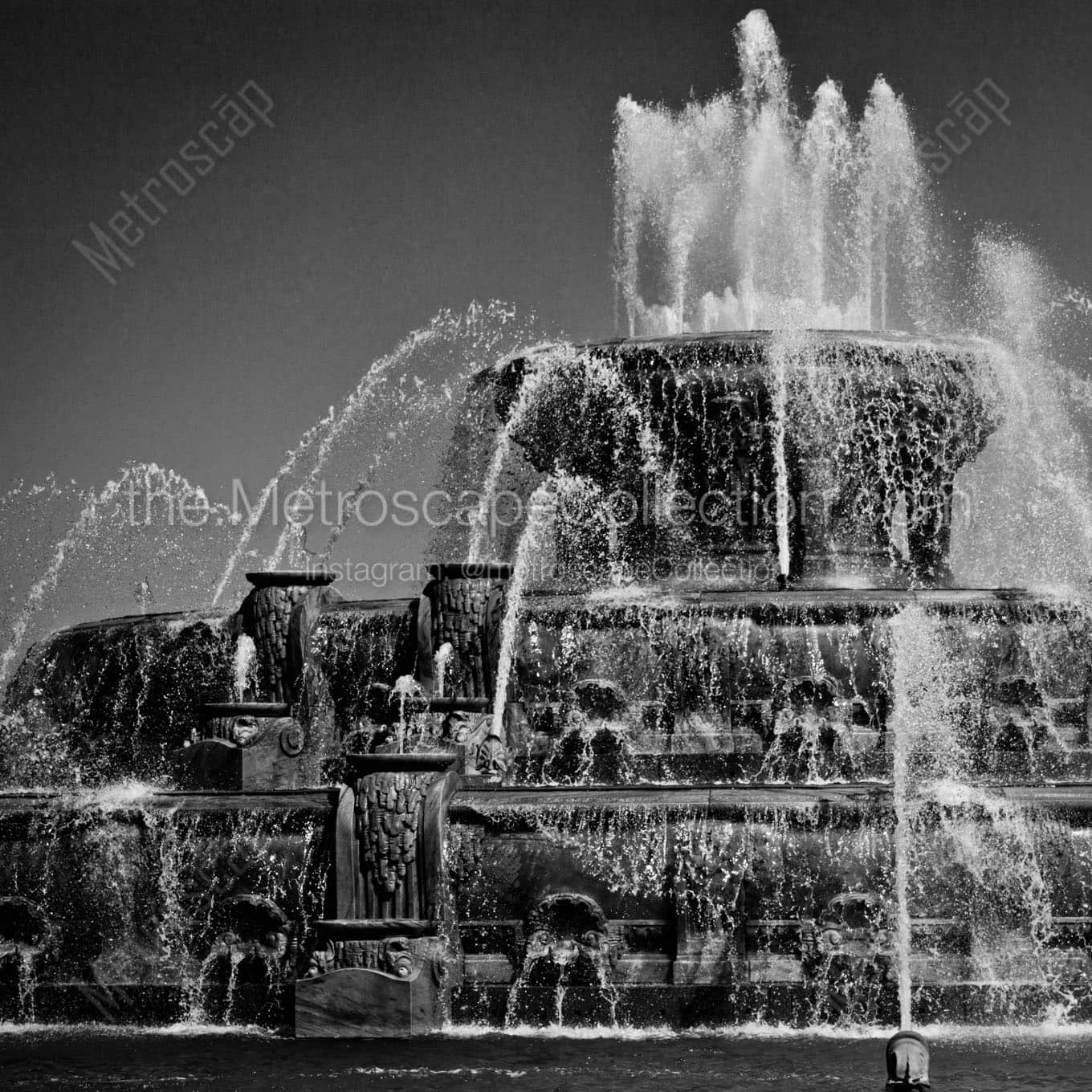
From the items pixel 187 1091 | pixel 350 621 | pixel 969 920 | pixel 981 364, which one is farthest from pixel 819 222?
pixel 187 1091

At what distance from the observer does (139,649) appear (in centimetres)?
1659

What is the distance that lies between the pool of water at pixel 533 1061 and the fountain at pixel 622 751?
0.48 metres

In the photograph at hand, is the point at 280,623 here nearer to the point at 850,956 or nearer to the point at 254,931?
the point at 254,931

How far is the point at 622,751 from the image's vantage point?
14.4 metres

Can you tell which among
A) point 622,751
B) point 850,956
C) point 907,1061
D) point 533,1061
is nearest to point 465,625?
point 622,751

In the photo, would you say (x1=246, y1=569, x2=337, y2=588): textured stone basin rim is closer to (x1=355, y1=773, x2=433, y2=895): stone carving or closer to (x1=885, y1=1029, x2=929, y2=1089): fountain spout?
(x1=355, y1=773, x2=433, y2=895): stone carving

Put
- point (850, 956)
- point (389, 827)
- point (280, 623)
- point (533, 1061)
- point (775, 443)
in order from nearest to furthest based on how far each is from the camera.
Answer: point (533, 1061) → point (850, 956) → point (389, 827) → point (280, 623) → point (775, 443)

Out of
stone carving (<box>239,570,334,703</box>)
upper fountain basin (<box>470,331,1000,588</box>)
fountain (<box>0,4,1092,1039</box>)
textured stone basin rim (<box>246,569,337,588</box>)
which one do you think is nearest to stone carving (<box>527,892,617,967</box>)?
fountain (<box>0,4,1092,1039</box>)

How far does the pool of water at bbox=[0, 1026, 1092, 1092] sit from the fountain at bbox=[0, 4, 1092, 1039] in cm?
48

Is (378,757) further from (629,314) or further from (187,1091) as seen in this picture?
(629,314)

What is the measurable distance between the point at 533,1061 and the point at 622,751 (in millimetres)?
4841

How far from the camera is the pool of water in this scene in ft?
29.8

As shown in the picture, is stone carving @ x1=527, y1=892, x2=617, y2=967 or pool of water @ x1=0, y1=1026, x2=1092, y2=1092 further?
stone carving @ x1=527, y1=892, x2=617, y2=967

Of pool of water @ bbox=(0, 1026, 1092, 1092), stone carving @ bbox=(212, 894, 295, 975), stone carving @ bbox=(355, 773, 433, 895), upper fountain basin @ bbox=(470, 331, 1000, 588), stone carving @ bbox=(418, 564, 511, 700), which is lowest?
pool of water @ bbox=(0, 1026, 1092, 1092)
